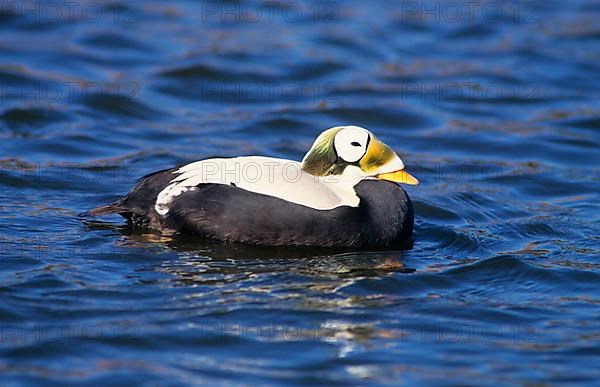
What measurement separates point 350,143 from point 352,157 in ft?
0.31

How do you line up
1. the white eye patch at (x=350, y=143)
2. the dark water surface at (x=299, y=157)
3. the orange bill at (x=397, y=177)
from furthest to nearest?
1. the orange bill at (x=397, y=177)
2. the white eye patch at (x=350, y=143)
3. the dark water surface at (x=299, y=157)

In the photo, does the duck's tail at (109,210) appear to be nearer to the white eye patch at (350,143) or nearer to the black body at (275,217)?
the black body at (275,217)

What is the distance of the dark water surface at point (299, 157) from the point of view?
6445mm

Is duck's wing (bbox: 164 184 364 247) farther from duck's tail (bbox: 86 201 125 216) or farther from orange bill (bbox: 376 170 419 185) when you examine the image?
duck's tail (bbox: 86 201 125 216)

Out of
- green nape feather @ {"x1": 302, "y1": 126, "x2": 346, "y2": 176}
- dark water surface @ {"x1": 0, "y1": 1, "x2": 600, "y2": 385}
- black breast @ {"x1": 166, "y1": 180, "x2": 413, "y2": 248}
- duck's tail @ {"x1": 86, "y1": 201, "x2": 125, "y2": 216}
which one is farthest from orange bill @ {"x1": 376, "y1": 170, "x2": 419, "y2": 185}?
duck's tail @ {"x1": 86, "y1": 201, "x2": 125, "y2": 216}

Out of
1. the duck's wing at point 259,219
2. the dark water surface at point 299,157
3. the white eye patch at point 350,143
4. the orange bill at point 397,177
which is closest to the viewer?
the dark water surface at point 299,157

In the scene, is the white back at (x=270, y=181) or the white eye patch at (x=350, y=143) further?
the white eye patch at (x=350, y=143)

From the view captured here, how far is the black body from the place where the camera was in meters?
7.80

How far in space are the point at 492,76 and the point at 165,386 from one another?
8.42m

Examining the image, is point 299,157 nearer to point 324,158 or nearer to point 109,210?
point 324,158

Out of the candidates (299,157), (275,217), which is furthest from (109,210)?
(299,157)

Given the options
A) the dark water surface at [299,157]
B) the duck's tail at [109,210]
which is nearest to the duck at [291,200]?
the duck's tail at [109,210]

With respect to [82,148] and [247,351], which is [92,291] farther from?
[82,148]

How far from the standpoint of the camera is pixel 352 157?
319 inches
